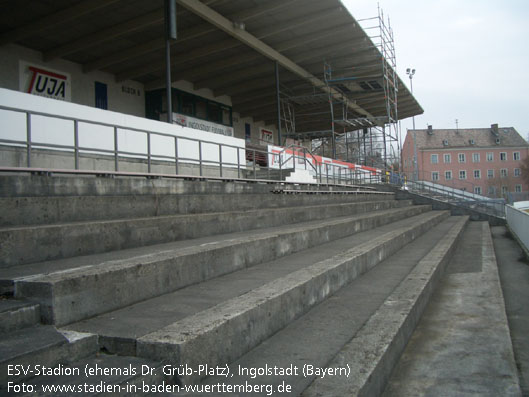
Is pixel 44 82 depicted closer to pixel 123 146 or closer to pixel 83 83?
Result: pixel 83 83

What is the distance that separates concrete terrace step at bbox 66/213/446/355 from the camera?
2609mm

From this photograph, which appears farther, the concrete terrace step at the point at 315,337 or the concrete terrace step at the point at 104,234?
the concrete terrace step at the point at 104,234

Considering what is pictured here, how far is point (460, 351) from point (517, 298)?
322cm

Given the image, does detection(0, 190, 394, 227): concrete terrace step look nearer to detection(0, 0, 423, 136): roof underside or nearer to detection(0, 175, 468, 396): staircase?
detection(0, 175, 468, 396): staircase

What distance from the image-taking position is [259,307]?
321 centimetres

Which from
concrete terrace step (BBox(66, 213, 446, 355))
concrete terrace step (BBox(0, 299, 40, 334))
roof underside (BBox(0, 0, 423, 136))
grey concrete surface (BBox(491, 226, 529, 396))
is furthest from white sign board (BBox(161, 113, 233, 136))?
concrete terrace step (BBox(0, 299, 40, 334))

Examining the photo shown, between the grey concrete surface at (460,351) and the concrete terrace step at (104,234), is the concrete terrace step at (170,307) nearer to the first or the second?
the concrete terrace step at (104,234)

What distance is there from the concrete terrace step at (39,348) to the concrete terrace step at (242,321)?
0.32 metres

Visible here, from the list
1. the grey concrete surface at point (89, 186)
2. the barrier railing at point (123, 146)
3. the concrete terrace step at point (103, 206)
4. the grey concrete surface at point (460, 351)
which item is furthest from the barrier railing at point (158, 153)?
the grey concrete surface at point (460, 351)

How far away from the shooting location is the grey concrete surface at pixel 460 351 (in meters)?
3.16

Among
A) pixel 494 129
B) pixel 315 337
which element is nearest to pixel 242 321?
pixel 315 337

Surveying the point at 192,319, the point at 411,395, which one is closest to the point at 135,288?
the point at 192,319

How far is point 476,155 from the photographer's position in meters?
71.2

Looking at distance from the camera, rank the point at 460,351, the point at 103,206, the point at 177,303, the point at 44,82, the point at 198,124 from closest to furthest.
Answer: the point at 177,303
the point at 460,351
the point at 103,206
the point at 44,82
the point at 198,124
